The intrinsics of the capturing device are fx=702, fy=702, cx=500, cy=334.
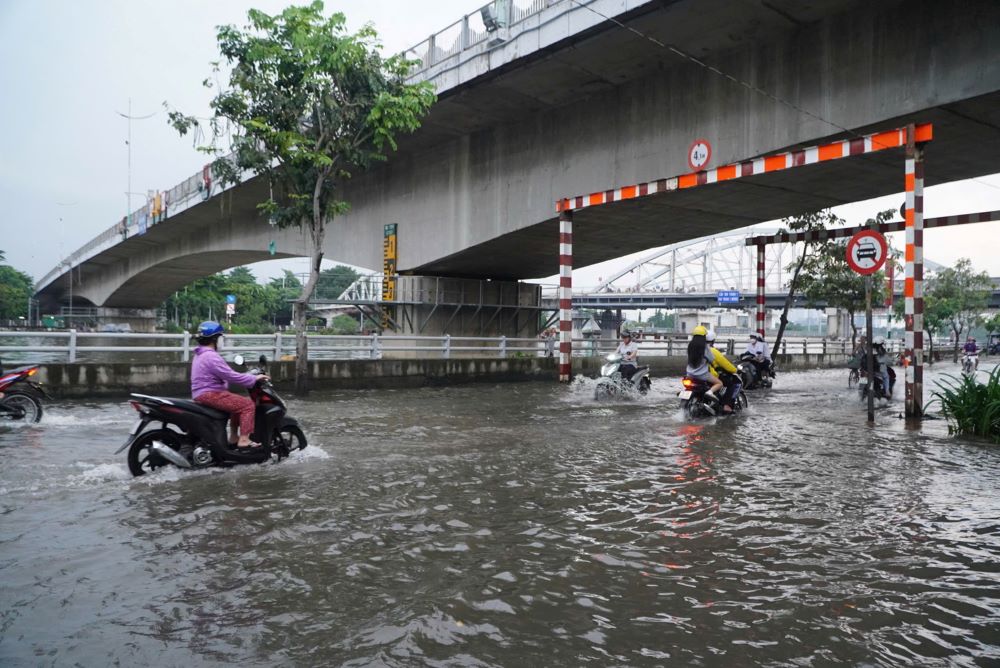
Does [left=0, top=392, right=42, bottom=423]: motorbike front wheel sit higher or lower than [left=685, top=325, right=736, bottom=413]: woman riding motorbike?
lower

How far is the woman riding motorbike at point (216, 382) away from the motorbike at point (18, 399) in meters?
4.42

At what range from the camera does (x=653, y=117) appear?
56.4 ft

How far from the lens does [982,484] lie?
6.64 metres

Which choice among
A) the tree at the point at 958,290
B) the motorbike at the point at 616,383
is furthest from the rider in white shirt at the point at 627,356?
the tree at the point at 958,290

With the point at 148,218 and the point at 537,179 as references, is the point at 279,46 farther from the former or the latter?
the point at 148,218

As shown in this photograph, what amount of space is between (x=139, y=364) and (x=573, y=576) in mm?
12322

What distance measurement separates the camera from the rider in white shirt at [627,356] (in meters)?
15.1

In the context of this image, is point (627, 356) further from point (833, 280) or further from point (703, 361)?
point (833, 280)

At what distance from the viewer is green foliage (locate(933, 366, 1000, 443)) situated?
945cm

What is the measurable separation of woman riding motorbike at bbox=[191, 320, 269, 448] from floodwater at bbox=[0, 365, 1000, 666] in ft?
1.93

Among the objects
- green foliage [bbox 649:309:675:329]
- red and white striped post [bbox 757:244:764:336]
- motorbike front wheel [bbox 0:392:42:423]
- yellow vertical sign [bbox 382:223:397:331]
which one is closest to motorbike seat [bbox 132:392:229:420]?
motorbike front wheel [bbox 0:392:42:423]

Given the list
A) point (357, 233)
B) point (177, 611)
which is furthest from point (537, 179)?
point (177, 611)

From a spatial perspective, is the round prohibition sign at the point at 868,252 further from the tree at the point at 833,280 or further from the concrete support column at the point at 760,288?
the tree at the point at 833,280

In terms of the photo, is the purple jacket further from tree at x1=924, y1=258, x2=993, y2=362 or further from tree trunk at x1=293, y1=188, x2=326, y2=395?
tree at x1=924, y1=258, x2=993, y2=362
